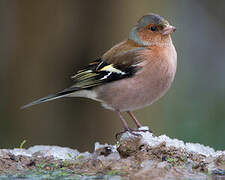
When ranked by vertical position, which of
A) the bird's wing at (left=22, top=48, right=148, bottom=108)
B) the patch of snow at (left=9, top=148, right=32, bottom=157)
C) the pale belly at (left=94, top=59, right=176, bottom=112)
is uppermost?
the bird's wing at (left=22, top=48, right=148, bottom=108)

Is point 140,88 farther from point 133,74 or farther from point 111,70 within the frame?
point 111,70

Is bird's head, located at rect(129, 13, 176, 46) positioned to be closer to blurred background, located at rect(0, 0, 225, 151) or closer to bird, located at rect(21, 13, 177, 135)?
→ bird, located at rect(21, 13, 177, 135)

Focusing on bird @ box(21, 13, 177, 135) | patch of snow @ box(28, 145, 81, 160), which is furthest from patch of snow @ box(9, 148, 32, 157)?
bird @ box(21, 13, 177, 135)

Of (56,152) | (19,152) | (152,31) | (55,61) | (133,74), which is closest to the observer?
(19,152)

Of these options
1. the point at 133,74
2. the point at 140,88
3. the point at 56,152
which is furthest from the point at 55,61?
the point at 56,152

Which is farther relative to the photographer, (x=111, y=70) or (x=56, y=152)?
(x=111, y=70)

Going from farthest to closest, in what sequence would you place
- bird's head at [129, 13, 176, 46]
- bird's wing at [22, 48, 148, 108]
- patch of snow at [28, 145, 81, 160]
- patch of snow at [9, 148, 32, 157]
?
bird's head at [129, 13, 176, 46]
bird's wing at [22, 48, 148, 108]
patch of snow at [28, 145, 81, 160]
patch of snow at [9, 148, 32, 157]
